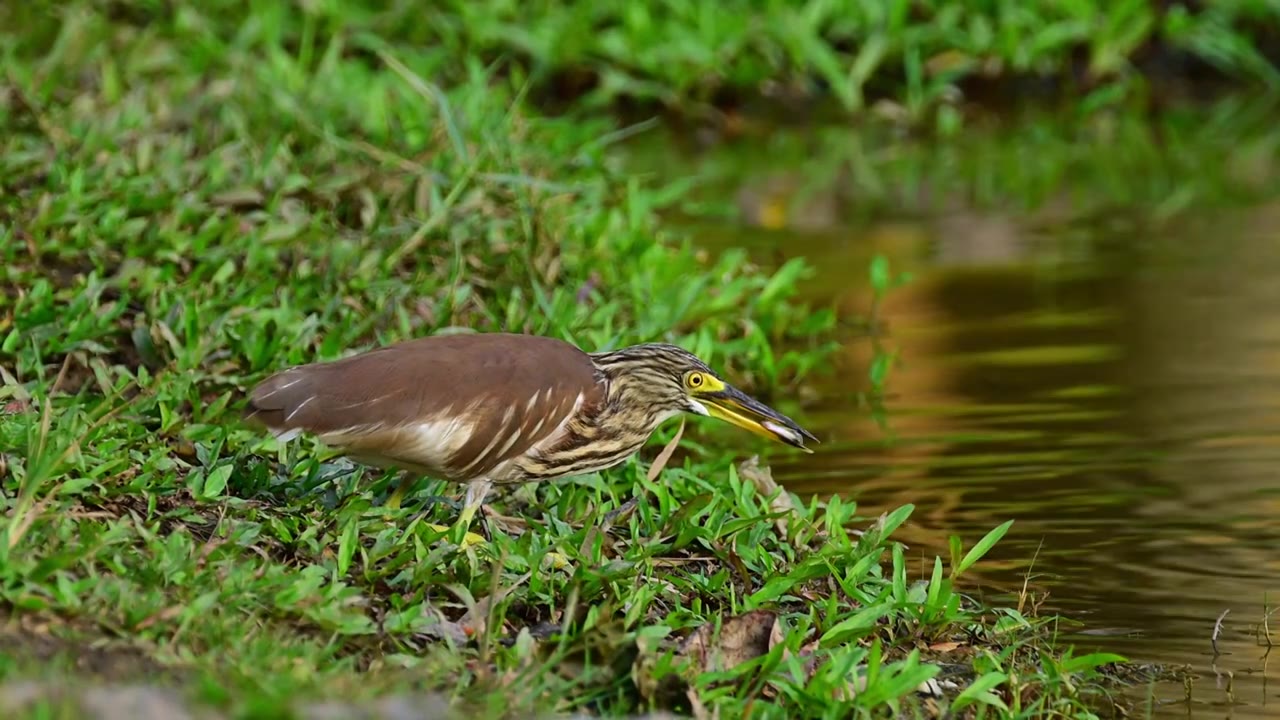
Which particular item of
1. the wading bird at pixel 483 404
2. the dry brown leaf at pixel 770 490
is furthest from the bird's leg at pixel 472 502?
the dry brown leaf at pixel 770 490

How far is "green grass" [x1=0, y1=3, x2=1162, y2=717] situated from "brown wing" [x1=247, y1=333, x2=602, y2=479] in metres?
0.23

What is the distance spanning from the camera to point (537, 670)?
4559mm

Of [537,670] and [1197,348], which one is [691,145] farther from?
[537,670]

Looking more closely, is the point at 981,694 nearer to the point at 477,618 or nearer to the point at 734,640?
the point at 734,640

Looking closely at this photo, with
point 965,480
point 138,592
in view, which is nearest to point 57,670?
point 138,592

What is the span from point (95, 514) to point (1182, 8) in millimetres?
11741

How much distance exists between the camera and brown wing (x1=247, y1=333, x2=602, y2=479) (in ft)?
17.5

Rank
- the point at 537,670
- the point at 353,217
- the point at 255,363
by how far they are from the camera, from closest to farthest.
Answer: the point at 537,670
the point at 255,363
the point at 353,217

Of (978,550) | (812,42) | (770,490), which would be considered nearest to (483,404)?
(770,490)

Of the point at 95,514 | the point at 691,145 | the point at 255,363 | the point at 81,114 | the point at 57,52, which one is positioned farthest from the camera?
the point at 691,145

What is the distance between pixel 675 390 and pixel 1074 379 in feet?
10.0

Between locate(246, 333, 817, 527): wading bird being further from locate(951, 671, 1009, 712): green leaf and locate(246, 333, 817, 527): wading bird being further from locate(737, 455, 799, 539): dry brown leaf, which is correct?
locate(951, 671, 1009, 712): green leaf

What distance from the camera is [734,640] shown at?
16.6 feet

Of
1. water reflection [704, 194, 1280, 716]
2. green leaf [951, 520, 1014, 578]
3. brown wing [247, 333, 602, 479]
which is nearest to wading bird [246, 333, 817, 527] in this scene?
brown wing [247, 333, 602, 479]
